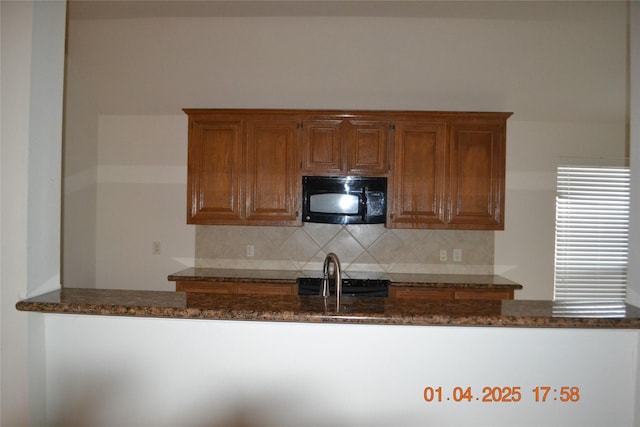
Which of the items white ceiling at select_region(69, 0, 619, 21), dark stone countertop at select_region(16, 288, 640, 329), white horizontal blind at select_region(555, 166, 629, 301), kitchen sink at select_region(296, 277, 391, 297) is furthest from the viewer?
white horizontal blind at select_region(555, 166, 629, 301)

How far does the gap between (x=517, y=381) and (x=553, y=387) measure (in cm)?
11

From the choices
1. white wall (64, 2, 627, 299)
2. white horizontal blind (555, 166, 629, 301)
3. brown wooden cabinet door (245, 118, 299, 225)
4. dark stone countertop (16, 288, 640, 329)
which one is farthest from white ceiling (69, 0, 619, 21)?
dark stone countertop (16, 288, 640, 329)

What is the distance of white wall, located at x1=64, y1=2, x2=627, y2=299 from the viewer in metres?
2.98

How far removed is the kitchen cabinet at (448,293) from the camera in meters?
3.12

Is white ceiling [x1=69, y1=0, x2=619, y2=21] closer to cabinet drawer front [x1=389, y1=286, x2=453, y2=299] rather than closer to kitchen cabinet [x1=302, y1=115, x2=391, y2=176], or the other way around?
kitchen cabinet [x1=302, y1=115, x2=391, y2=176]

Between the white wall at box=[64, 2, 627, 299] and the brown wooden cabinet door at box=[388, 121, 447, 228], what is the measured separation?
297 mm

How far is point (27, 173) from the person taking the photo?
49.6 inches

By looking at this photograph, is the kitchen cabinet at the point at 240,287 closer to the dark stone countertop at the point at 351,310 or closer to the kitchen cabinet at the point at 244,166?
the kitchen cabinet at the point at 244,166

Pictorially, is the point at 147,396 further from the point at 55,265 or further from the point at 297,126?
the point at 297,126

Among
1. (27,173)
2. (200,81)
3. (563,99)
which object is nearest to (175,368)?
(27,173)

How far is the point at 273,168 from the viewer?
3.32 m

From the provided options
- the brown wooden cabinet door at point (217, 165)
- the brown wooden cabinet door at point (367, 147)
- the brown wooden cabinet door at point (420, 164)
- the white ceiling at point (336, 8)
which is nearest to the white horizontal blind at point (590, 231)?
the brown wooden cabinet door at point (420, 164)

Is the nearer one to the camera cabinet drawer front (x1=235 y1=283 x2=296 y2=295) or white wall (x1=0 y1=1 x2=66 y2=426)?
white wall (x1=0 y1=1 x2=66 y2=426)

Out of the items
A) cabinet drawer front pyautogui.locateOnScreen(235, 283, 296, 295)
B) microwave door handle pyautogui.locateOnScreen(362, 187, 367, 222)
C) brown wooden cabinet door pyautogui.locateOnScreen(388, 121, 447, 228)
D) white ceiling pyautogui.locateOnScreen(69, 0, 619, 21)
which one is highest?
white ceiling pyautogui.locateOnScreen(69, 0, 619, 21)
